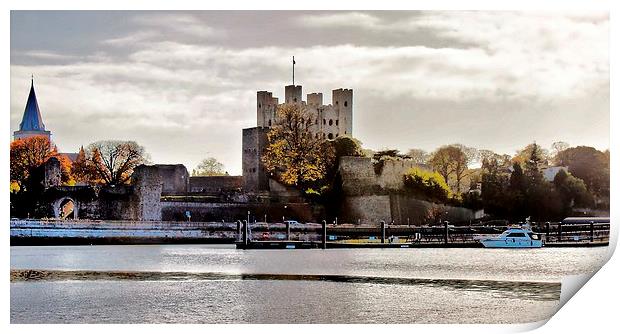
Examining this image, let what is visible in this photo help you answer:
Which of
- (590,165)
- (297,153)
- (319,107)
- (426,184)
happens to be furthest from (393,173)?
(590,165)

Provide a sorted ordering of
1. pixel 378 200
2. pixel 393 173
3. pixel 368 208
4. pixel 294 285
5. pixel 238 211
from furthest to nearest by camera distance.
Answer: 1. pixel 238 211
2. pixel 368 208
3. pixel 378 200
4. pixel 393 173
5. pixel 294 285

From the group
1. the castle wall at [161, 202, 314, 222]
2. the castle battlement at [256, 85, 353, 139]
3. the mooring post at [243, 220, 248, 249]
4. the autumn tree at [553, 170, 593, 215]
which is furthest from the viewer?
the mooring post at [243, 220, 248, 249]

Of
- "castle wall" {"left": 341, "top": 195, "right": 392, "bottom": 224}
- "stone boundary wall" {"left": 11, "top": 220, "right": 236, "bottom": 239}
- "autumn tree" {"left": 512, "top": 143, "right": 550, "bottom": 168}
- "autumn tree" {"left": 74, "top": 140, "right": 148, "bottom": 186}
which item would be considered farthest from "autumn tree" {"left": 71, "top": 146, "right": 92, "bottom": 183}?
"autumn tree" {"left": 512, "top": 143, "right": 550, "bottom": 168}

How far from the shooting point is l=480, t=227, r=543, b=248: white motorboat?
46.2 feet

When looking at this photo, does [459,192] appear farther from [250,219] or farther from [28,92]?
[28,92]

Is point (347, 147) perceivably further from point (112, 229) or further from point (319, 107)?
point (112, 229)

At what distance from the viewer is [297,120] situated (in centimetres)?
1338

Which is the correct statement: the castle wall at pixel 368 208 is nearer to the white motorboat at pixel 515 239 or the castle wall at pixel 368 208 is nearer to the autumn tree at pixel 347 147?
the autumn tree at pixel 347 147

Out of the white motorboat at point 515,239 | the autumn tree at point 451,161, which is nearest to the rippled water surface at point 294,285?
the white motorboat at point 515,239


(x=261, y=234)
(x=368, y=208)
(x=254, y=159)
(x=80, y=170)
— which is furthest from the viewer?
(x=261, y=234)

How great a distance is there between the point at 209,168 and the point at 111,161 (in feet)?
3.12

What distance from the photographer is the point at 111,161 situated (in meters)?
12.8

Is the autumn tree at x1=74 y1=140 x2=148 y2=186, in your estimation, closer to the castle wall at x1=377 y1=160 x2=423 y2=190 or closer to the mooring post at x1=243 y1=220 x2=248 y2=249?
the mooring post at x1=243 y1=220 x2=248 y2=249

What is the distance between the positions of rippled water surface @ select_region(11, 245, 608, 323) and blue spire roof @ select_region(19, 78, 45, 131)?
1.45 meters
